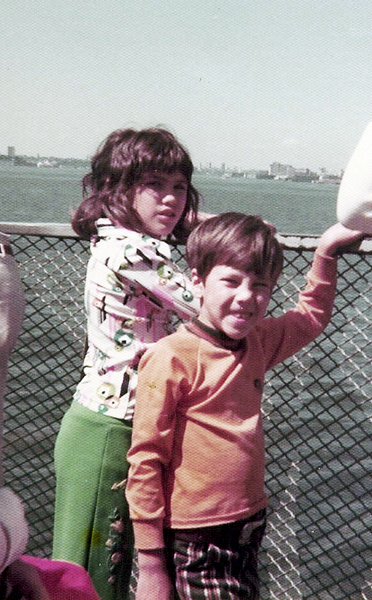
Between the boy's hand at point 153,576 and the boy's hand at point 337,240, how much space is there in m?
0.92

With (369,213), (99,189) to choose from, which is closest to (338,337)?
(99,189)

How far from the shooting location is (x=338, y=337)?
39.2 ft

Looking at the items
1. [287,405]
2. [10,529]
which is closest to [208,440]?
[10,529]

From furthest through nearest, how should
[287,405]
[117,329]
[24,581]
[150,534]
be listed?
[287,405] → [117,329] → [150,534] → [24,581]

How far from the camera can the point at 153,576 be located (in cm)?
233

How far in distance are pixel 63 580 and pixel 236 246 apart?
3.12 feet

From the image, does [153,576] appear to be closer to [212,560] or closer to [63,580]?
[212,560]

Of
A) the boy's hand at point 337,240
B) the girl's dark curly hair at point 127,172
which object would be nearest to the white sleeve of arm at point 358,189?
the boy's hand at point 337,240

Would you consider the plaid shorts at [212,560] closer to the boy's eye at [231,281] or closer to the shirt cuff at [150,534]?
the shirt cuff at [150,534]

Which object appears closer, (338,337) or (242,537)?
(242,537)

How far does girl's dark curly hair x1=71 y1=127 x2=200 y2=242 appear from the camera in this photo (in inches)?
101

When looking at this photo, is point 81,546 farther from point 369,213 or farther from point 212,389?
point 369,213

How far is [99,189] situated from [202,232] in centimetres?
45

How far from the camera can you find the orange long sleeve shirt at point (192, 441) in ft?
7.54
